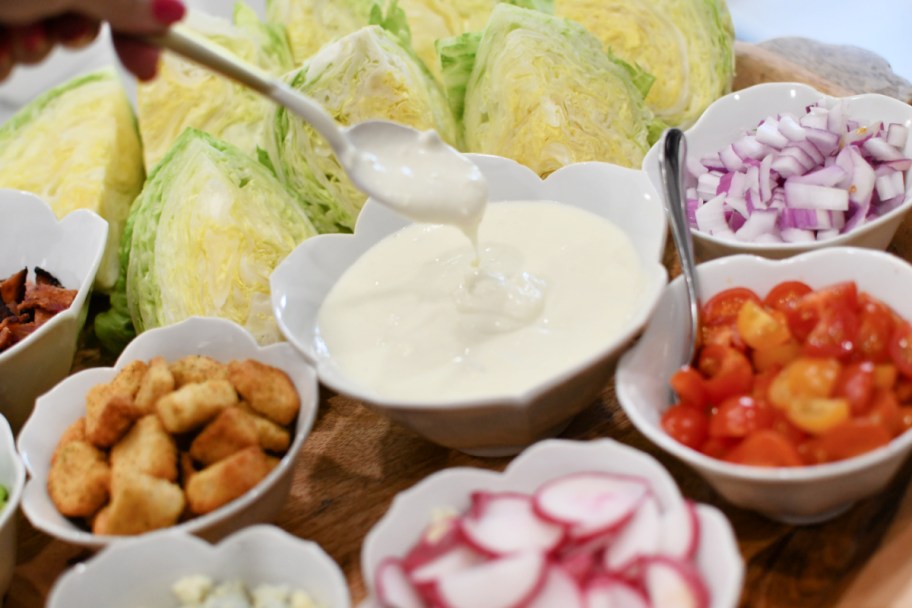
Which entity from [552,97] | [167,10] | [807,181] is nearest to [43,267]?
[167,10]

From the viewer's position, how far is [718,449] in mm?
1807

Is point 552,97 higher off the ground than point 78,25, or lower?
lower

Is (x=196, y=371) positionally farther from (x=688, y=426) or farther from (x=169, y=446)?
(x=688, y=426)

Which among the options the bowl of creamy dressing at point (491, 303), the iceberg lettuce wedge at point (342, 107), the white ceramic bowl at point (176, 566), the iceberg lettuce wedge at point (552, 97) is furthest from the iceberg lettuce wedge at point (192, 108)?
the white ceramic bowl at point (176, 566)

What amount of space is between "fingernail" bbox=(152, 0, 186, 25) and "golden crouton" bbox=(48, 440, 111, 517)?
3.13 ft

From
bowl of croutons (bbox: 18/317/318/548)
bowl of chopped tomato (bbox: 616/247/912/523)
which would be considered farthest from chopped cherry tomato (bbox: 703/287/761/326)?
bowl of croutons (bbox: 18/317/318/548)

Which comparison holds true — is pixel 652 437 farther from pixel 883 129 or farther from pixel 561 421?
pixel 883 129

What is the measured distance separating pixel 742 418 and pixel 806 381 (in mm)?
137

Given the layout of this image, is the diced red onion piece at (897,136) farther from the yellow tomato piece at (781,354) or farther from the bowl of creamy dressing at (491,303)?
the yellow tomato piece at (781,354)

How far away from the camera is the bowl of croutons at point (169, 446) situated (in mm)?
1910

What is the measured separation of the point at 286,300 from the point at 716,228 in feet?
3.93

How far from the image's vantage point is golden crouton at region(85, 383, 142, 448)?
2.05 meters

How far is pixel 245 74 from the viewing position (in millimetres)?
1988

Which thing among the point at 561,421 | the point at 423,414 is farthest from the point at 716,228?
the point at 423,414
